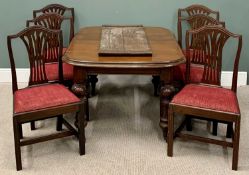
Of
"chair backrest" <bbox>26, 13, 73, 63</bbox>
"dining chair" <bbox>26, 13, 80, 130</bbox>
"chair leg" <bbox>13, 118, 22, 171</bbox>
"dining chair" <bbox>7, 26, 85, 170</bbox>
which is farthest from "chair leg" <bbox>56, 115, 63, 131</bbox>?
"chair backrest" <bbox>26, 13, 73, 63</bbox>

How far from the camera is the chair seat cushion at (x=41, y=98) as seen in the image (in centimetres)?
271

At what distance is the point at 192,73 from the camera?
3264mm

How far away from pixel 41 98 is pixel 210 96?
3.99 ft

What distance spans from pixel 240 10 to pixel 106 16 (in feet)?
4.54

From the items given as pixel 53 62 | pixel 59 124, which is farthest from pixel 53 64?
pixel 59 124

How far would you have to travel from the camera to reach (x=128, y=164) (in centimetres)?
283

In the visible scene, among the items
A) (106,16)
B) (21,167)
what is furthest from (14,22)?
(21,167)

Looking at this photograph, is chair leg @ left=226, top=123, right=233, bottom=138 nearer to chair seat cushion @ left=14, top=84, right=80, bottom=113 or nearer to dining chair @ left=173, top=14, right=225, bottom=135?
dining chair @ left=173, top=14, right=225, bottom=135

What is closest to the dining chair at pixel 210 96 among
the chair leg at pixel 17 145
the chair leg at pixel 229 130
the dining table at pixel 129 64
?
the dining table at pixel 129 64

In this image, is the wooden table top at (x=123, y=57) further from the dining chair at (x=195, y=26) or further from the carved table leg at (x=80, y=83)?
the dining chair at (x=195, y=26)

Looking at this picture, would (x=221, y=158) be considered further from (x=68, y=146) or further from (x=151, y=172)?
(x=68, y=146)

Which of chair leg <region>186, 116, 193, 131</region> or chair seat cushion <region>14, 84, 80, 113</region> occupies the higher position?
chair seat cushion <region>14, 84, 80, 113</region>

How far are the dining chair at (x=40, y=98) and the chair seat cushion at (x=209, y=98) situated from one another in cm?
74

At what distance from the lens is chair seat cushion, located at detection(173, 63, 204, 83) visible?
126 inches
